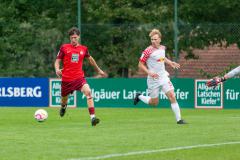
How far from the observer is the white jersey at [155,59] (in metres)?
19.9

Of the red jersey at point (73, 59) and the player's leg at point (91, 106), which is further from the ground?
the red jersey at point (73, 59)

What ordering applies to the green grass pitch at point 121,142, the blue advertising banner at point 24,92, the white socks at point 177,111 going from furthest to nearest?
the blue advertising banner at point 24,92
the white socks at point 177,111
the green grass pitch at point 121,142

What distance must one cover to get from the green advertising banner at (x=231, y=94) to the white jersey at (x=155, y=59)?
29.8 ft

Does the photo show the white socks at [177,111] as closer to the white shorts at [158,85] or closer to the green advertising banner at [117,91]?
the white shorts at [158,85]

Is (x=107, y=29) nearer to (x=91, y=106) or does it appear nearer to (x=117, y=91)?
(x=117, y=91)

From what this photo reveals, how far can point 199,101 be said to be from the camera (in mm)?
29156

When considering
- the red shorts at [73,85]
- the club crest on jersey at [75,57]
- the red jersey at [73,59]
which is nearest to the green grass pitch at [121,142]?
the red shorts at [73,85]

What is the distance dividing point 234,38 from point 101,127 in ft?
42.0

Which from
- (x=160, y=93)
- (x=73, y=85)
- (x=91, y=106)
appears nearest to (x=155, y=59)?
(x=73, y=85)

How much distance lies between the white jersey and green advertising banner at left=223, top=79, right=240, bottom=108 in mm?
9094

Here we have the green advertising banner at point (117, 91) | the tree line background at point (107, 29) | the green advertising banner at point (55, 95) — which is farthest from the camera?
the tree line background at point (107, 29)

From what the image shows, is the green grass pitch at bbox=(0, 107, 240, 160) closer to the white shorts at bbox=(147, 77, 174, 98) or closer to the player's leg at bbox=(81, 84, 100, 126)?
the player's leg at bbox=(81, 84, 100, 126)

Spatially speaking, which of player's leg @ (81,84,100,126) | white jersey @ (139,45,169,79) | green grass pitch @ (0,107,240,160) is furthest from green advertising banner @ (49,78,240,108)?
player's leg @ (81,84,100,126)

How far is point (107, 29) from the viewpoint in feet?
102
